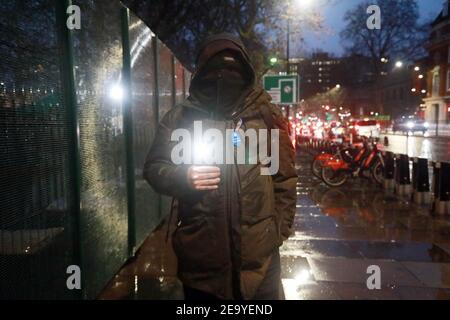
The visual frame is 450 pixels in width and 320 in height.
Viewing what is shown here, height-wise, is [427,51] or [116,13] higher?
[427,51]

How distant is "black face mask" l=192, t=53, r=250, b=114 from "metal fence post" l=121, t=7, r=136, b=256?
287cm

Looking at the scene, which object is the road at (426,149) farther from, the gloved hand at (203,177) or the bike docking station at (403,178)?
the gloved hand at (203,177)

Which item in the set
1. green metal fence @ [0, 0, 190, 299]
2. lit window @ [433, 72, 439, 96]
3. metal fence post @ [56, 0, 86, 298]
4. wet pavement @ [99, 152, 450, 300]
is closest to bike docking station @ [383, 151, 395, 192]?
wet pavement @ [99, 152, 450, 300]

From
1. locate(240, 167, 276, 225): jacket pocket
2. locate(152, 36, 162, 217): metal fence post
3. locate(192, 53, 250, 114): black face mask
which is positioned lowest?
locate(240, 167, 276, 225): jacket pocket

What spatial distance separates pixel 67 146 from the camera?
11.7 ft

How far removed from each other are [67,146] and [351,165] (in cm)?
964

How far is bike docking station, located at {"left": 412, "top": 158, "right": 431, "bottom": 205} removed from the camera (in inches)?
358

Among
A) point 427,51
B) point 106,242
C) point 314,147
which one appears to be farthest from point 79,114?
point 427,51

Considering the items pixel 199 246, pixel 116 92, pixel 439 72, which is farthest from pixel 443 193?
pixel 439 72

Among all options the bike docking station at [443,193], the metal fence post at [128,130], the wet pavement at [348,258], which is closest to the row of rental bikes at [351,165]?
the wet pavement at [348,258]

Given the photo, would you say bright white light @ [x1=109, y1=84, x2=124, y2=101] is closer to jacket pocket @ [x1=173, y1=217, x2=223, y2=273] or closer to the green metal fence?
the green metal fence

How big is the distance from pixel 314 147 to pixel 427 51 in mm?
52411
